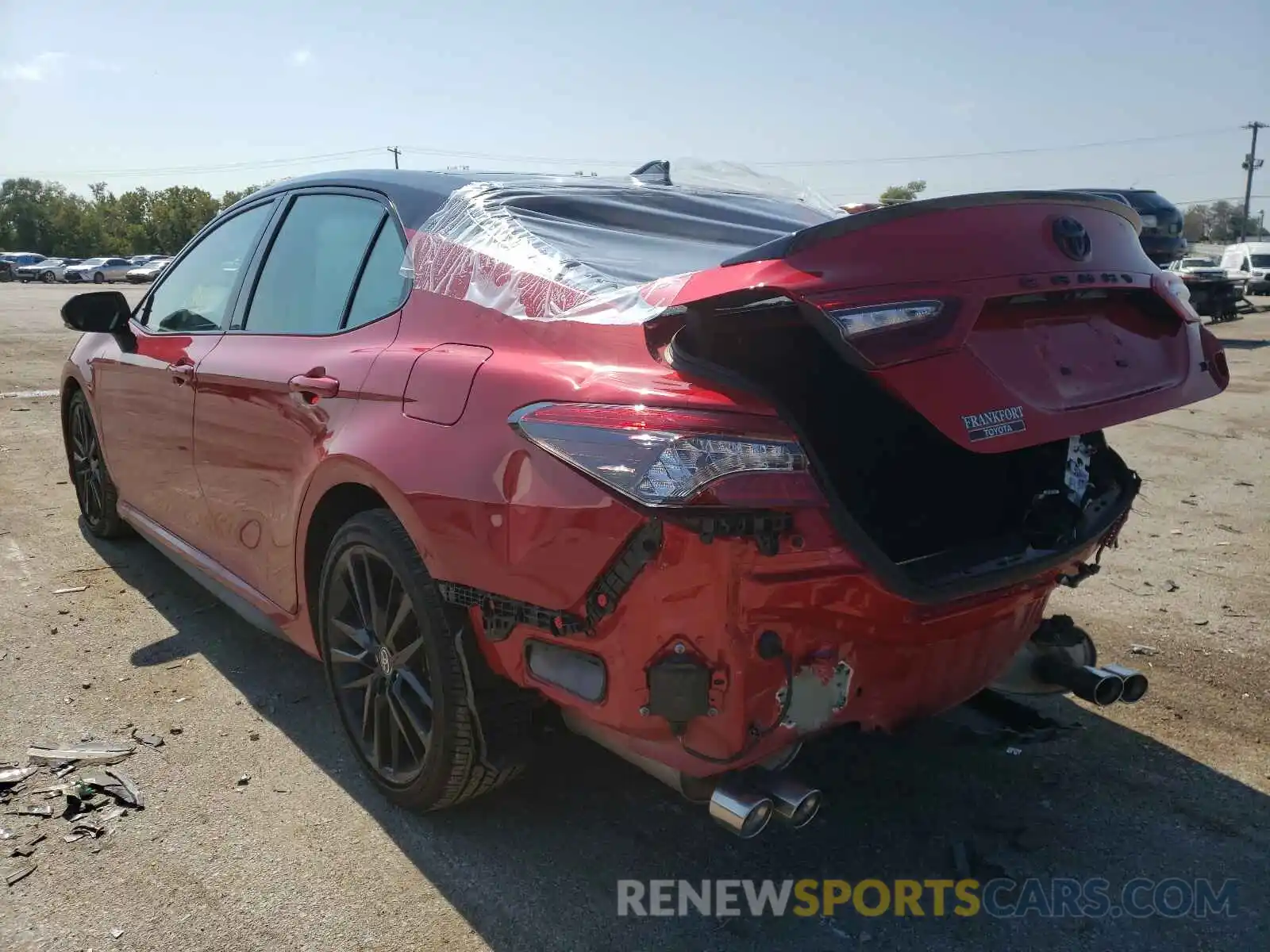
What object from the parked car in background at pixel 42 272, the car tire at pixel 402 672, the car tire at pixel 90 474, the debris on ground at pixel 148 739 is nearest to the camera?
the car tire at pixel 402 672

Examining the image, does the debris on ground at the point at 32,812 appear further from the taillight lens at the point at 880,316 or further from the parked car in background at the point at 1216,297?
the parked car in background at the point at 1216,297

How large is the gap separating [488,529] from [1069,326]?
1414mm

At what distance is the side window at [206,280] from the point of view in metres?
3.84

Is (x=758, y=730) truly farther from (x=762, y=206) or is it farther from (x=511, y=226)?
(x=762, y=206)

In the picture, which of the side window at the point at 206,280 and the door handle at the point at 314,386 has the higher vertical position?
the side window at the point at 206,280

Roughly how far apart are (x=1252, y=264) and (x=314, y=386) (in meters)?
37.1

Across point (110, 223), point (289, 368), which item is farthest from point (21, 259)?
point (289, 368)

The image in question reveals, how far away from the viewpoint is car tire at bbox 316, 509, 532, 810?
8.19 feet

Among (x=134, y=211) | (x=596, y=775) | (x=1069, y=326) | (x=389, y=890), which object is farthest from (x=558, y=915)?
(x=134, y=211)

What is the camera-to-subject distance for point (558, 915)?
240cm

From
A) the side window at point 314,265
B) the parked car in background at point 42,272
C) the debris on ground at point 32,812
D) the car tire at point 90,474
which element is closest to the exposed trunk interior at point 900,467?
the side window at point 314,265

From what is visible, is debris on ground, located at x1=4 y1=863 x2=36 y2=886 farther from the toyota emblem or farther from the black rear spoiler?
the toyota emblem

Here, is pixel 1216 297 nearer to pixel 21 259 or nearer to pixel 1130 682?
pixel 1130 682

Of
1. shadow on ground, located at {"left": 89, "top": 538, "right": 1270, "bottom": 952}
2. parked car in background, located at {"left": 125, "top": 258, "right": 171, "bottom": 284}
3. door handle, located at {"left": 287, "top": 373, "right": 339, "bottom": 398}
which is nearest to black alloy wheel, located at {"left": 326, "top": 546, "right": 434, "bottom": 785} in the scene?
shadow on ground, located at {"left": 89, "top": 538, "right": 1270, "bottom": 952}
